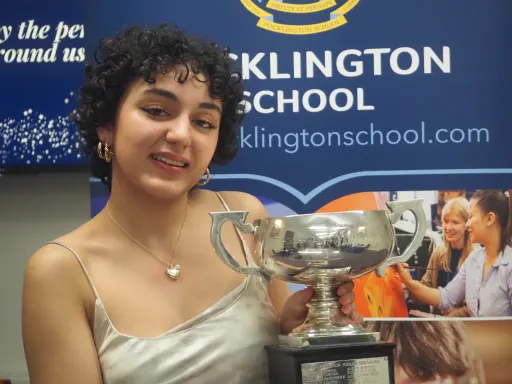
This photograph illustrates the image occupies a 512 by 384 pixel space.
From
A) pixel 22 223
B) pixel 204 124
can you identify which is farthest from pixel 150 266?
pixel 22 223

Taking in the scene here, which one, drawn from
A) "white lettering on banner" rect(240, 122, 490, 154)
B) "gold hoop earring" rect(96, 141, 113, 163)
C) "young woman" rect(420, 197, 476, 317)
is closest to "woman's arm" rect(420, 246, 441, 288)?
"young woman" rect(420, 197, 476, 317)

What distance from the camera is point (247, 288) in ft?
4.78

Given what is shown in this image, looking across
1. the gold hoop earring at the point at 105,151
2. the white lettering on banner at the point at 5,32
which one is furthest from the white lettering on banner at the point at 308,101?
the white lettering on banner at the point at 5,32

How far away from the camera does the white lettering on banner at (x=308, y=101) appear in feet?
6.69

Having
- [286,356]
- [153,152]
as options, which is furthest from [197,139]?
[286,356]

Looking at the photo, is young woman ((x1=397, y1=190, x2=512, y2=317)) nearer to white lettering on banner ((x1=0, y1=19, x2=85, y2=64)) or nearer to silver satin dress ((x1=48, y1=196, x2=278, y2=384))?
silver satin dress ((x1=48, y1=196, x2=278, y2=384))

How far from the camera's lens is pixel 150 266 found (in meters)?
1.44

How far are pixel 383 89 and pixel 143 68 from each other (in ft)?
2.87

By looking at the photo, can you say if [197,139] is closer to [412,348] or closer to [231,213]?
[231,213]

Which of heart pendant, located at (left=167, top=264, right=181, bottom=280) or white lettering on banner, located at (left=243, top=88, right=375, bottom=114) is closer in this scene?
heart pendant, located at (left=167, top=264, right=181, bottom=280)

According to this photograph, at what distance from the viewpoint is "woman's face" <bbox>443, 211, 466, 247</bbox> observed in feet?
6.57

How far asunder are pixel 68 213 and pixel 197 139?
5.37 feet

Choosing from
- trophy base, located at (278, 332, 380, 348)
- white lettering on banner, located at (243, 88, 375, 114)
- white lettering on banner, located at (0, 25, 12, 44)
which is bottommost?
trophy base, located at (278, 332, 380, 348)

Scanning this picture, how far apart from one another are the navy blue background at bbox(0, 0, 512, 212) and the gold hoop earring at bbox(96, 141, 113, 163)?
26.0 inches
